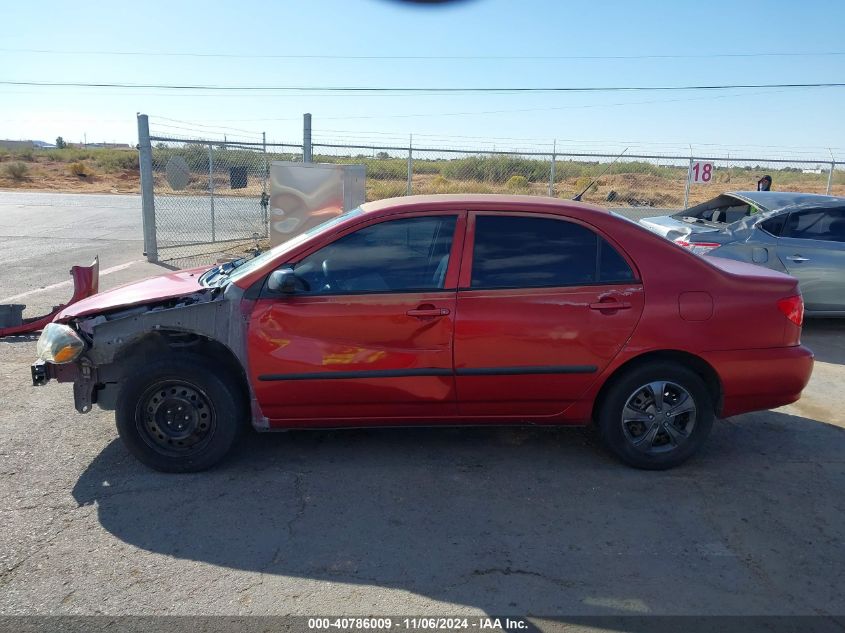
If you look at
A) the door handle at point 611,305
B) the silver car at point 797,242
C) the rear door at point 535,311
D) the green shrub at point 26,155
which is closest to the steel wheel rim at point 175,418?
the rear door at point 535,311

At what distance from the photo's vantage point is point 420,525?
11.9 feet

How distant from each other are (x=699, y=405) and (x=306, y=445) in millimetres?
2510

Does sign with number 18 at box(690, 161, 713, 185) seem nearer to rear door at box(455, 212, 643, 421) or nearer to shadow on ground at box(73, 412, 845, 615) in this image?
shadow on ground at box(73, 412, 845, 615)

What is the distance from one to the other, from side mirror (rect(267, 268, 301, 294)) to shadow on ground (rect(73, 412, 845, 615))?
1127 millimetres

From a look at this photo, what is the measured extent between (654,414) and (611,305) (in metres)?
0.74

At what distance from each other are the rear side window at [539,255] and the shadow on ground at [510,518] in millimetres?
1181

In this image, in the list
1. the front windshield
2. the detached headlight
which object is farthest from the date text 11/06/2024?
the detached headlight

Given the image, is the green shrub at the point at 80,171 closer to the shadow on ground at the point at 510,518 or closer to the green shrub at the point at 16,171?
the green shrub at the point at 16,171

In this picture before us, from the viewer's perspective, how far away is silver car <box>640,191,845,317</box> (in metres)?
7.66

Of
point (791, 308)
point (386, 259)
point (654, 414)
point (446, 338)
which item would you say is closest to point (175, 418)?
point (386, 259)

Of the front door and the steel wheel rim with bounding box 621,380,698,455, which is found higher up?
the front door

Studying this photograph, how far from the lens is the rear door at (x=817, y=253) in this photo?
7.65 meters

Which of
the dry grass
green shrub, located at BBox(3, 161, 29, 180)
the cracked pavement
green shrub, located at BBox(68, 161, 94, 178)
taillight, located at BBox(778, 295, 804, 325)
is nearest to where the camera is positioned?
the cracked pavement

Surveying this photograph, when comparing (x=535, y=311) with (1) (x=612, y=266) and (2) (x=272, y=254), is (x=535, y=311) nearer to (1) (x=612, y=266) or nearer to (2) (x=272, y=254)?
(1) (x=612, y=266)
